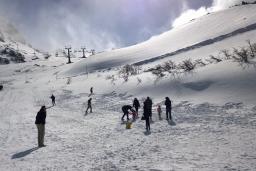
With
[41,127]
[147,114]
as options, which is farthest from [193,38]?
[41,127]

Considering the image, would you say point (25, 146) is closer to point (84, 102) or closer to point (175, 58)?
point (84, 102)

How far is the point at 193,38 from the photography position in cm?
7144

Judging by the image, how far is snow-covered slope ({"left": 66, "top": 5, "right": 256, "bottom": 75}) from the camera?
203 feet

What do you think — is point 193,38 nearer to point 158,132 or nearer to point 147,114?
point 147,114

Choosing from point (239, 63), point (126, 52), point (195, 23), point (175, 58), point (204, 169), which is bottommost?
point (204, 169)

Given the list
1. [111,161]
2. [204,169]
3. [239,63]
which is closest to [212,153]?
[204,169]

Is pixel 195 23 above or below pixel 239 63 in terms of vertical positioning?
above

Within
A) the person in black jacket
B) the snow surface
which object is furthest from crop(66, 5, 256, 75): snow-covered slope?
the person in black jacket

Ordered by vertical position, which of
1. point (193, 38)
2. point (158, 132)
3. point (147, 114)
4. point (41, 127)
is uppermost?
point (193, 38)

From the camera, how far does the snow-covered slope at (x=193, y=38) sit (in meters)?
61.9

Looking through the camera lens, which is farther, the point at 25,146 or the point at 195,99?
the point at 195,99

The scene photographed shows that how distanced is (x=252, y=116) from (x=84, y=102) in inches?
862

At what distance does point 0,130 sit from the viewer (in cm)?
2256

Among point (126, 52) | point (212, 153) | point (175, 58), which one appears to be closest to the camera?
point (212, 153)
